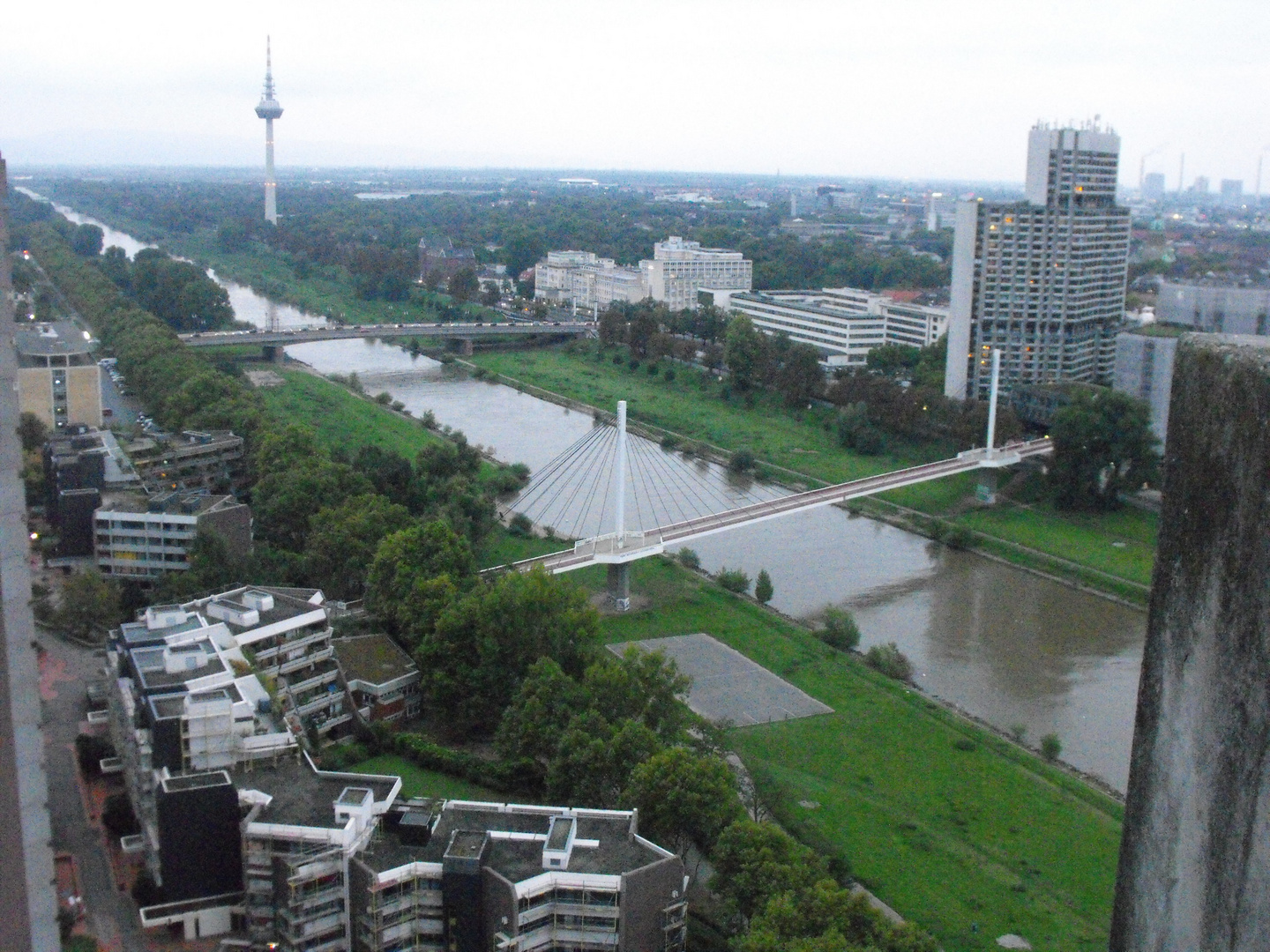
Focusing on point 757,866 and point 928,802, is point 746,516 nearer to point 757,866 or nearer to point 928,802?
point 928,802

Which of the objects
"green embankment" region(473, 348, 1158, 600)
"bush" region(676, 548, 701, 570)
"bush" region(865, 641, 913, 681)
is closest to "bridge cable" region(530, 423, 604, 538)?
"green embankment" region(473, 348, 1158, 600)

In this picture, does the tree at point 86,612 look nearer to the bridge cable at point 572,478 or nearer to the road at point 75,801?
the road at point 75,801

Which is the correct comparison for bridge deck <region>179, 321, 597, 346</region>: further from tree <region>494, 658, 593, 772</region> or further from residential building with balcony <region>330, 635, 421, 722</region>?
tree <region>494, 658, 593, 772</region>

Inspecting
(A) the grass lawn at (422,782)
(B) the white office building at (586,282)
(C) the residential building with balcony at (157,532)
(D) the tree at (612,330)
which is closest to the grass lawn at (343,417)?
(C) the residential building with balcony at (157,532)

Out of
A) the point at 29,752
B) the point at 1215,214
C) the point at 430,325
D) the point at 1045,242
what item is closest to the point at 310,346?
the point at 430,325

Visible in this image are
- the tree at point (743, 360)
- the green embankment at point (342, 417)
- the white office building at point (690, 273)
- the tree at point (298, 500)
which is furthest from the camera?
the white office building at point (690, 273)

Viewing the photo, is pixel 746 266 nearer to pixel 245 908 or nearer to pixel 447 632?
pixel 447 632
